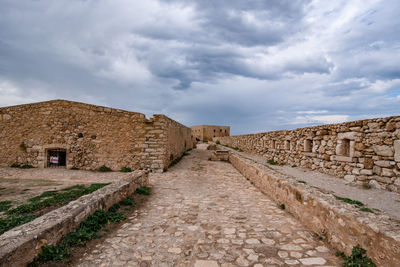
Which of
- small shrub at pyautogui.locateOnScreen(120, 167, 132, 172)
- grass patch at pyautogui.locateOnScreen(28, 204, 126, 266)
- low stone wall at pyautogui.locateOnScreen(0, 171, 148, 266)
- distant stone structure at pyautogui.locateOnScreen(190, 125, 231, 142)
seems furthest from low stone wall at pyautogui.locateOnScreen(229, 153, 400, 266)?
distant stone structure at pyautogui.locateOnScreen(190, 125, 231, 142)

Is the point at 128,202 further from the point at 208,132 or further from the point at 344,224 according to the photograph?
the point at 208,132

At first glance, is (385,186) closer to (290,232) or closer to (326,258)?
(290,232)

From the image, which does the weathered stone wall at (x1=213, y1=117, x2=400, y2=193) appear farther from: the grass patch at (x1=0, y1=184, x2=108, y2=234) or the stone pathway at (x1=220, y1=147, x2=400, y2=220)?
the grass patch at (x1=0, y1=184, x2=108, y2=234)

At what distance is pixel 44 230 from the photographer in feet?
7.95

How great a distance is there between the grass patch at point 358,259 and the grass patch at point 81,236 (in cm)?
348

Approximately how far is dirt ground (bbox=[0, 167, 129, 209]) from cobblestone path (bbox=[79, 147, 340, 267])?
287cm

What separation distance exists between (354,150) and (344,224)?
13.6ft

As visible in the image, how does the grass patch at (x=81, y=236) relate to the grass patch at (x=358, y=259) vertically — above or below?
below

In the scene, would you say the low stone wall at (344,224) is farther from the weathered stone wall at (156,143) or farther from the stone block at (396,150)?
the weathered stone wall at (156,143)

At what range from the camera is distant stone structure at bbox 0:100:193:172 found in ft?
31.9

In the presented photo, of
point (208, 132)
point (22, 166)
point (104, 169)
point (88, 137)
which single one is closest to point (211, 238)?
point (104, 169)

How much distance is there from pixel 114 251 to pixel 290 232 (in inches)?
112

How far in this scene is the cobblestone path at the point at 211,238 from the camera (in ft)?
8.25

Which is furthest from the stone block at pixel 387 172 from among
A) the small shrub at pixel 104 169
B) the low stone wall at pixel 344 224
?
the small shrub at pixel 104 169
